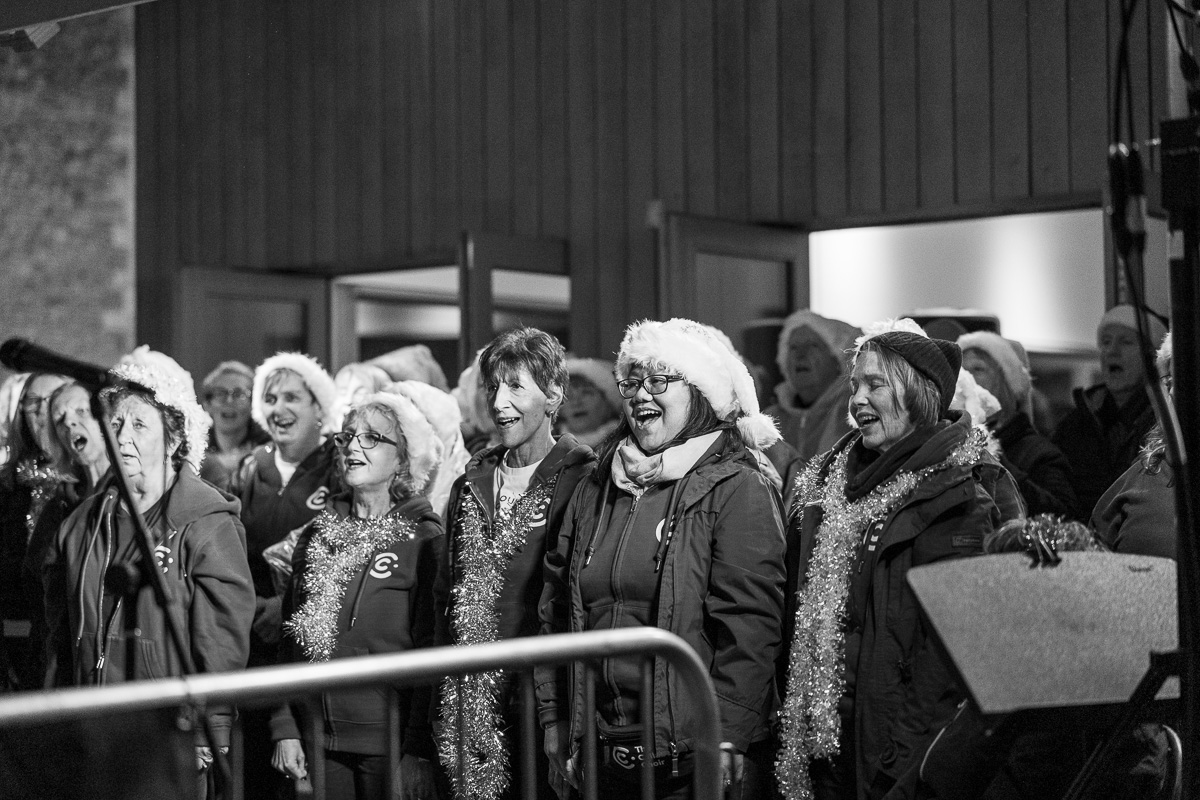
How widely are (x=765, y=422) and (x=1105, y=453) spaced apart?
221 cm

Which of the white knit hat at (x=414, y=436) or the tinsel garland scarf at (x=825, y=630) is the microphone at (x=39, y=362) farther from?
the white knit hat at (x=414, y=436)

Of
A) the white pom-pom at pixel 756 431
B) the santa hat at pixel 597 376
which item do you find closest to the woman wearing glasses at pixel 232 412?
the santa hat at pixel 597 376

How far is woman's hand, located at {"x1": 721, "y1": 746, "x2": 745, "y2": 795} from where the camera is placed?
3.15m

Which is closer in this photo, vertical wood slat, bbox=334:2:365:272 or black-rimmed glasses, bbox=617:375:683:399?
black-rimmed glasses, bbox=617:375:683:399

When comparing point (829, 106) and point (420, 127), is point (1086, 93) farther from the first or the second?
point (420, 127)

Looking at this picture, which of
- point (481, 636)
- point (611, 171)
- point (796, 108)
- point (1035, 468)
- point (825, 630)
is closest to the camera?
point (825, 630)

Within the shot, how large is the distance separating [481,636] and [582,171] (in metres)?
4.27

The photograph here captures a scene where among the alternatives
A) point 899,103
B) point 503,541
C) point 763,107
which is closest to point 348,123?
point 763,107

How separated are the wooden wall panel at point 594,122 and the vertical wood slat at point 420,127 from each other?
0.01 meters

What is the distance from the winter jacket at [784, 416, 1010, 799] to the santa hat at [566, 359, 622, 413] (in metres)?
2.94

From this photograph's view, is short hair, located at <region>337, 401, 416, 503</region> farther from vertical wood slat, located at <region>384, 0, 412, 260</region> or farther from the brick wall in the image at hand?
the brick wall

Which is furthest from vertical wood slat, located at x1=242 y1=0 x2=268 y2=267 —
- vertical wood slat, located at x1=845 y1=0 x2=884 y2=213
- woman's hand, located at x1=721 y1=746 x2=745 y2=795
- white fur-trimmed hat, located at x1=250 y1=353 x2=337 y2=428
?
woman's hand, located at x1=721 y1=746 x2=745 y2=795

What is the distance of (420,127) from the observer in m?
8.06

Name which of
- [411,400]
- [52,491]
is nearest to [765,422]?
[411,400]
